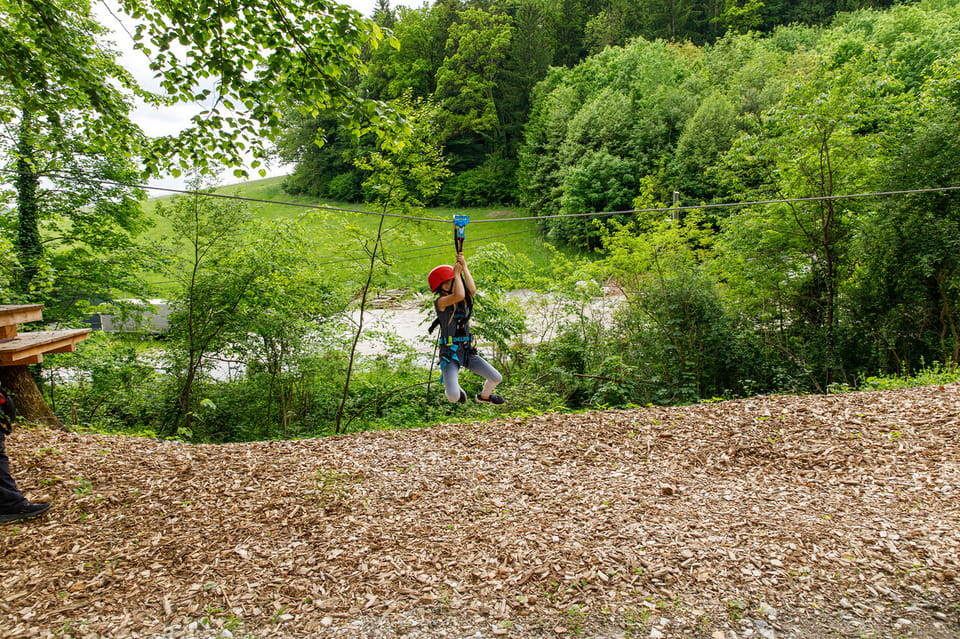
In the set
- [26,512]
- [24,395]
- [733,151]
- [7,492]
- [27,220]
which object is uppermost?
[733,151]

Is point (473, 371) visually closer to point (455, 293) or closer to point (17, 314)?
point (455, 293)

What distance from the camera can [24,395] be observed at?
575 cm

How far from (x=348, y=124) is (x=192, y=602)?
12.8 ft

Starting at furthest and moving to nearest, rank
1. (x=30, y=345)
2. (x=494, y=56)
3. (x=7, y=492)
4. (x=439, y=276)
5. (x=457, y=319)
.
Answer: (x=494, y=56), (x=30, y=345), (x=457, y=319), (x=439, y=276), (x=7, y=492)

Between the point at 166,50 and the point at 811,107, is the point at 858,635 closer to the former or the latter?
the point at 166,50

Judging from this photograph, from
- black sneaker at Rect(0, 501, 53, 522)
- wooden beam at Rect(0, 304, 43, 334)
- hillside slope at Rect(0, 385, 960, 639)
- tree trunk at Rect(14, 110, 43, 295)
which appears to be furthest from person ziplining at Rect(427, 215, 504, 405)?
tree trunk at Rect(14, 110, 43, 295)

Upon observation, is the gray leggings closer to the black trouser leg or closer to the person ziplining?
the person ziplining

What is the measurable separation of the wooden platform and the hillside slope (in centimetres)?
83

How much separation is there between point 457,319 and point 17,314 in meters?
4.15

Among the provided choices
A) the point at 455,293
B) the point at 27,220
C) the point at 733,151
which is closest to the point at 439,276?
the point at 455,293

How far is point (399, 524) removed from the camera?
4.16m

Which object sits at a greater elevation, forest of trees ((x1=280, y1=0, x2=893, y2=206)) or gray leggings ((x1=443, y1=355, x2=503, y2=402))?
forest of trees ((x1=280, y1=0, x2=893, y2=206))

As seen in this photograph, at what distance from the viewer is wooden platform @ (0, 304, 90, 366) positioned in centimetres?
484

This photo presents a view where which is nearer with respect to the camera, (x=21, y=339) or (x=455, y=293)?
(x=455, y=293)
